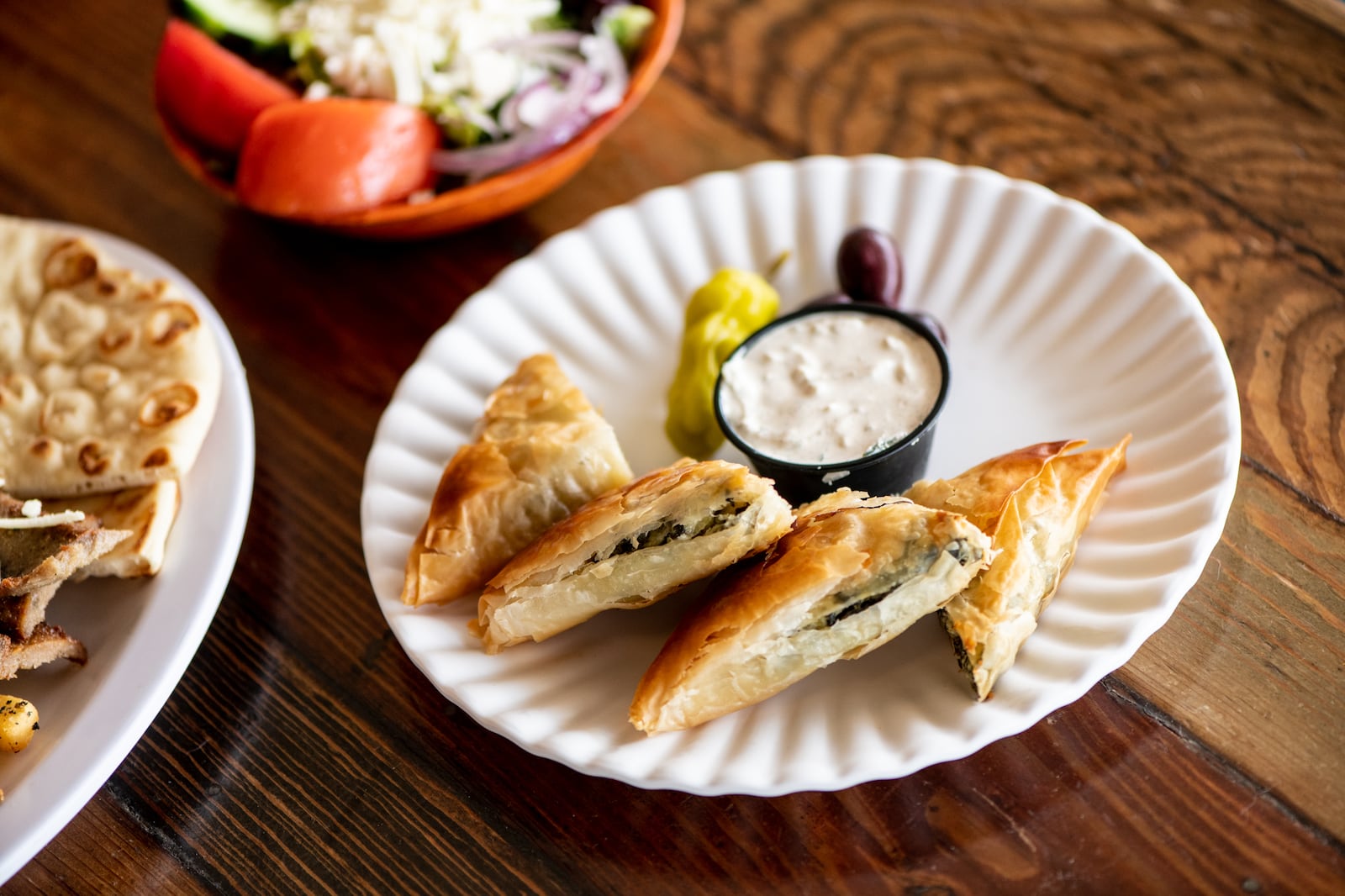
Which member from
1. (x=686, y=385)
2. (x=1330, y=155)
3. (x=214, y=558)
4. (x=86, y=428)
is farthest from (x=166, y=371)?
(x=1330, y=155)

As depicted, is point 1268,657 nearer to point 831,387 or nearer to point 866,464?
point 866,464

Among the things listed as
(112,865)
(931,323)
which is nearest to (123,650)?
(112,865)

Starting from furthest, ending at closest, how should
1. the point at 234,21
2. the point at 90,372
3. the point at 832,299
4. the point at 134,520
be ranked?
the point at 234,21 → the point at 832,299 → the point at 90,372 → the point at 134,520

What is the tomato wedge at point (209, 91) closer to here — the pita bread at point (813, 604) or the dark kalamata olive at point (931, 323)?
the dark kalamata olive at point (931, 323)

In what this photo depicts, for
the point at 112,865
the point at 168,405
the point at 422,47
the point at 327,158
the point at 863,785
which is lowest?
the point at 112,865

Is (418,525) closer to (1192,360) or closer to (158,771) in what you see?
(158,771)
